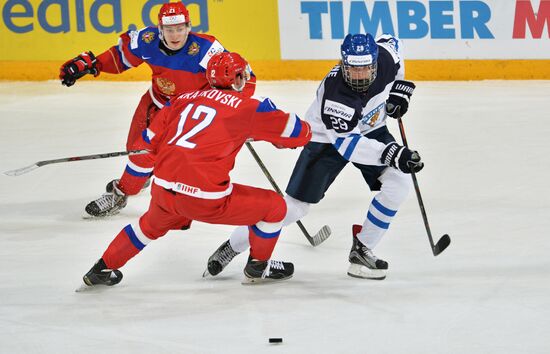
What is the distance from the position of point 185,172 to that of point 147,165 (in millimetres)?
1555

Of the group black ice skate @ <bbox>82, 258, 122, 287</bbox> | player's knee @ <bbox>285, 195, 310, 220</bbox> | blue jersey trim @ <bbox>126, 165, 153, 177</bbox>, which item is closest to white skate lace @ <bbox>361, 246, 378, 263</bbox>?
player's knee @ <bbox>285, 195, 310, 220</bbox>

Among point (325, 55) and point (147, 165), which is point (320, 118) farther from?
point (325, 55)

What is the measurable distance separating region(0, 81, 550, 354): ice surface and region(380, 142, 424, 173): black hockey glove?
0.48 meters

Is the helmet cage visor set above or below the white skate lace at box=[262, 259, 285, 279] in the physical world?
above

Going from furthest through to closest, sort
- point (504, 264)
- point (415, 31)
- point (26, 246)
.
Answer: point (415, 31) → point (26, 246) → point (504, 264)

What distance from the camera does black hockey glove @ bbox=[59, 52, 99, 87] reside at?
5699 millimetres

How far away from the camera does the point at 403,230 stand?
5320 mm

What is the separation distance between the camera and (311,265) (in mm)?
4840

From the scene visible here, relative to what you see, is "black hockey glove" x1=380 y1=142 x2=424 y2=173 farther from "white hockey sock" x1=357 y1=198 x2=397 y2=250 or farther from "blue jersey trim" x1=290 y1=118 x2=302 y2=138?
"blue jersey trim" x1=290 y1=118 x2=302 y2=138

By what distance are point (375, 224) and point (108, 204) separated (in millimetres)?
1623

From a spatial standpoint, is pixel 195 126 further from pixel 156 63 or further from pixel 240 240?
pixel 156 63

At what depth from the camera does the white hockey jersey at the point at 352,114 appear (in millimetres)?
4473

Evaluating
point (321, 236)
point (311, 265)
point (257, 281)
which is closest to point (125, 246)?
point (257, 281)

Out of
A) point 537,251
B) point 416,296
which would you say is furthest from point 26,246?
point 537,251
